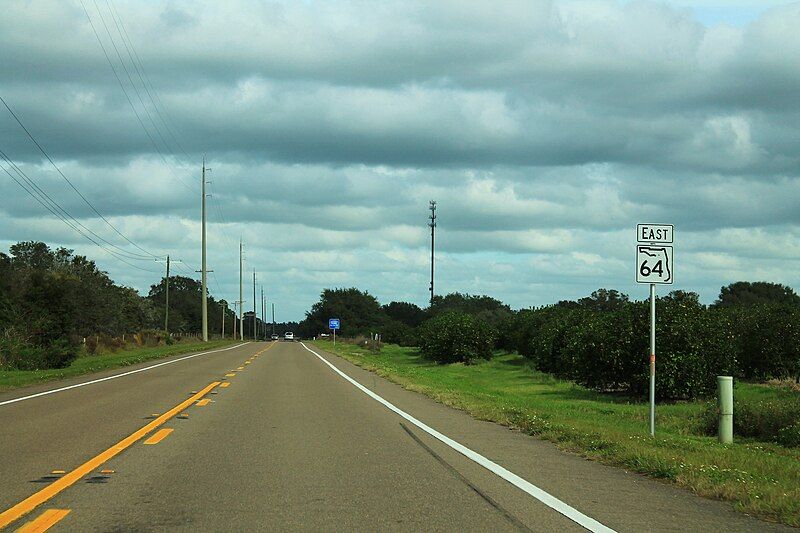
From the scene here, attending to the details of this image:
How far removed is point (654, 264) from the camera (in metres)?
14.2

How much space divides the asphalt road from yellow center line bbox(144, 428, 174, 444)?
0.03 m

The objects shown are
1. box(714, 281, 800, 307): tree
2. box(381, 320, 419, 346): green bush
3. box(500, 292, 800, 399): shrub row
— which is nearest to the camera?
box(500, 292, 800, 399): shrub row

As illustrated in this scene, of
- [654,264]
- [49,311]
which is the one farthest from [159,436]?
[49,311]

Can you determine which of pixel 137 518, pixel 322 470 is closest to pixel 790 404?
pixel 322 470

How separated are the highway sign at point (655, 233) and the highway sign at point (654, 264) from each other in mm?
97

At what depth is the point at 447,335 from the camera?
5169 cm

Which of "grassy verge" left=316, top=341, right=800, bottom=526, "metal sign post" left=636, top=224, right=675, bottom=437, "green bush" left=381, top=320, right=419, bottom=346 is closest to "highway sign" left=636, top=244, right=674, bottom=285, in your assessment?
"metal sign post" left=636, top=224, right=675, bottom=437

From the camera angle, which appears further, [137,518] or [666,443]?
[666,443]

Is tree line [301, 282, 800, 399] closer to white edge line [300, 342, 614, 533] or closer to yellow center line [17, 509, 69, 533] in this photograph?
white edge line [300, 342, 614, 533]

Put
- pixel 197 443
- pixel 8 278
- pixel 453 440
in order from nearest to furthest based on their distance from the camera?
1. pixel 197 443
2. pixel 453 440
3. pixel 8 278

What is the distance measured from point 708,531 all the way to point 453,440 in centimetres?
599

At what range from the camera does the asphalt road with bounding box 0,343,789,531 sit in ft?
24.8

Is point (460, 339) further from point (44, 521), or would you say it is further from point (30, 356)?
point (44, 521)

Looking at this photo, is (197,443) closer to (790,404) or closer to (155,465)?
(155,465)
